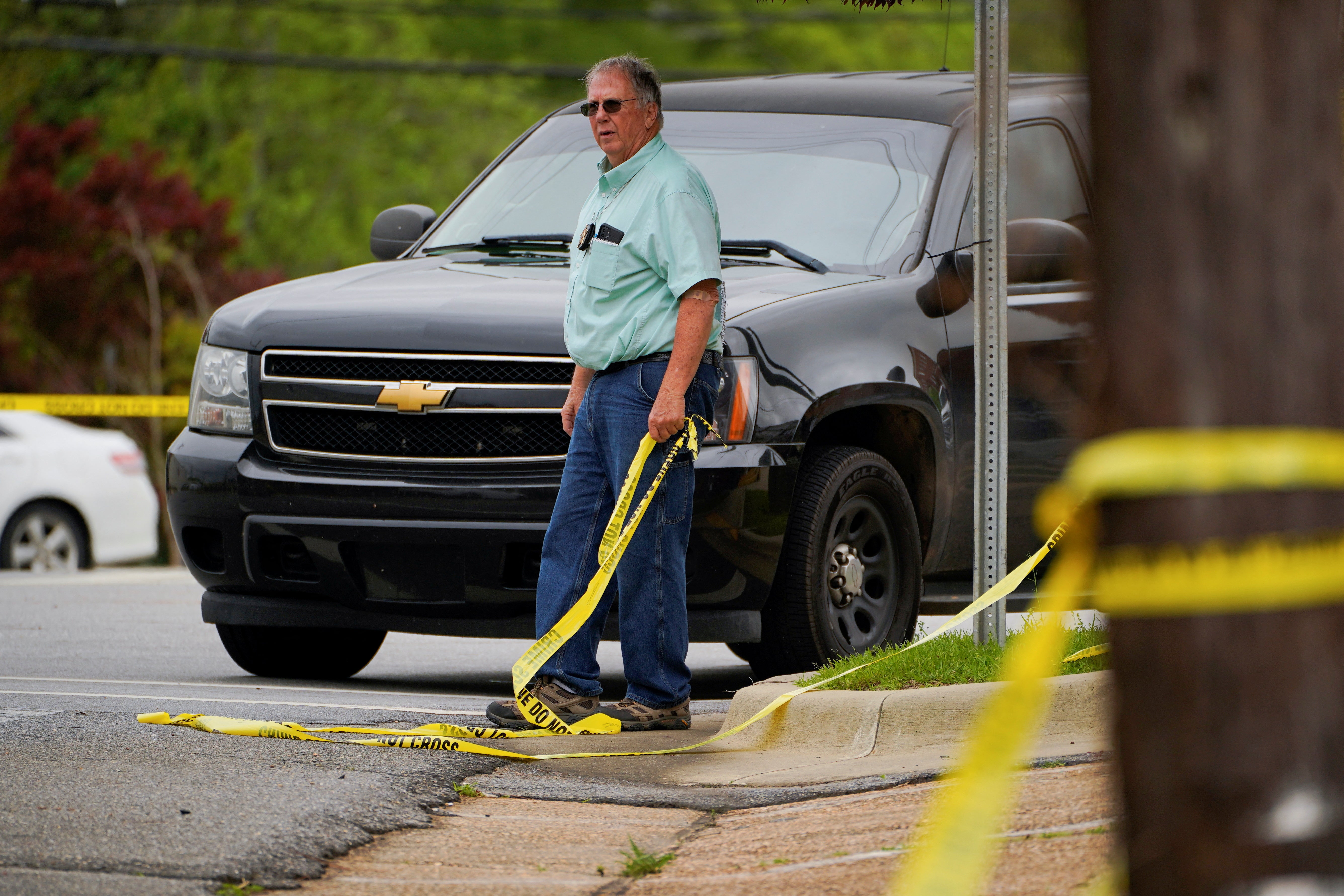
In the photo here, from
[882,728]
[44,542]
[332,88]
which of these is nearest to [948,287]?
[882,728]

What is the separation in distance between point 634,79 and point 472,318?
3.23 feet

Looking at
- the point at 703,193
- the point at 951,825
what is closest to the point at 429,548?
the point at 703,193

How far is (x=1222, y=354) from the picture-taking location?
1.96m

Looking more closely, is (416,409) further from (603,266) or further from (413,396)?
(603,266)

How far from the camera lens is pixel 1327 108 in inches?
79.2

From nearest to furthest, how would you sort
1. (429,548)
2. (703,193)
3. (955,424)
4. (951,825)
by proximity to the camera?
1. (951,825)
2. (703,193)
3. (429,548)
4. (955,424)

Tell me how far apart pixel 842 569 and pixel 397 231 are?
2423 millimetres

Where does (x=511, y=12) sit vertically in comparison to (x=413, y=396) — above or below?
above

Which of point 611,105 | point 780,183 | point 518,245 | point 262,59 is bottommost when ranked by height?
point 518,245

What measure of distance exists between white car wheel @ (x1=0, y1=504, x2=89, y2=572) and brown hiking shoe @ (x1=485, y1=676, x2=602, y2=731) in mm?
8793

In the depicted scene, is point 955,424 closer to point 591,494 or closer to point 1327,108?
point 591,494

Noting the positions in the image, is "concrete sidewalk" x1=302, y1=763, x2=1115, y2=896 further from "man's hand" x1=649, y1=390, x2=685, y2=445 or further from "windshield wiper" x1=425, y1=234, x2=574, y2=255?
"windshield wiper" x1=425, y1=234, x2=574, y2=255

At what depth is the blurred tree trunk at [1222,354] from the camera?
194 cm

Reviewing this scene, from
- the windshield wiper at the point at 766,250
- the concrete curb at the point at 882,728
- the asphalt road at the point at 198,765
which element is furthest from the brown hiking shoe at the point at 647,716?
the windshield wiper at the point at 766,250
